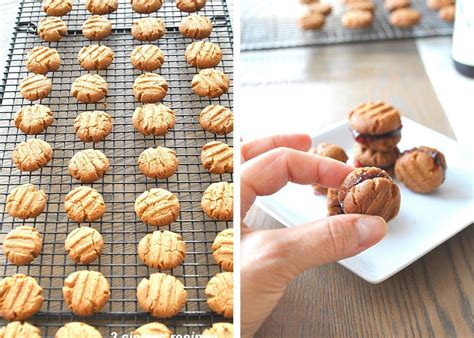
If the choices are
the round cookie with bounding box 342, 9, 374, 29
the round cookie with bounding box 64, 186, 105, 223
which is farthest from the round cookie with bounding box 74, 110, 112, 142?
the round cookie with bounding box 342, 9, 374, 29

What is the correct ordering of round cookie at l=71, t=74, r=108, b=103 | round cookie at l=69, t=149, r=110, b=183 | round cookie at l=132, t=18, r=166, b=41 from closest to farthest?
round cookie at l=69, t=149, r=110, b=183 < round cookie at l=71, t=74, r=108, b=103 < round cookie at l=132, t=18, r=166, b=41

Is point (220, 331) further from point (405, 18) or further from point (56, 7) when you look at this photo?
point (405, 18)

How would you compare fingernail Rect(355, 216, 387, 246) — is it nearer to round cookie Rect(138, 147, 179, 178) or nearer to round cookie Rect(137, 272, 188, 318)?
round cookie Rect(137, 272, 188, 318)

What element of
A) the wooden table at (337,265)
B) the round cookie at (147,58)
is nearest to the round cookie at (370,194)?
the wooden table at (337,265)

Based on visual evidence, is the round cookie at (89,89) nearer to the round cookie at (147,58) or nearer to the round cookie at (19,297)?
the round cookie at (147,58)

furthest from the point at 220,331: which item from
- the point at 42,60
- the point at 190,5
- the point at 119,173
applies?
the point at 190,5

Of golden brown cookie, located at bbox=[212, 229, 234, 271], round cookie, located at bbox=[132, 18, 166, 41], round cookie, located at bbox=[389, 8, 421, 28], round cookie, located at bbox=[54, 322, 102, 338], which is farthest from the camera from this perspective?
round cookie, located at bbox=[389, 8, 421, 28]
